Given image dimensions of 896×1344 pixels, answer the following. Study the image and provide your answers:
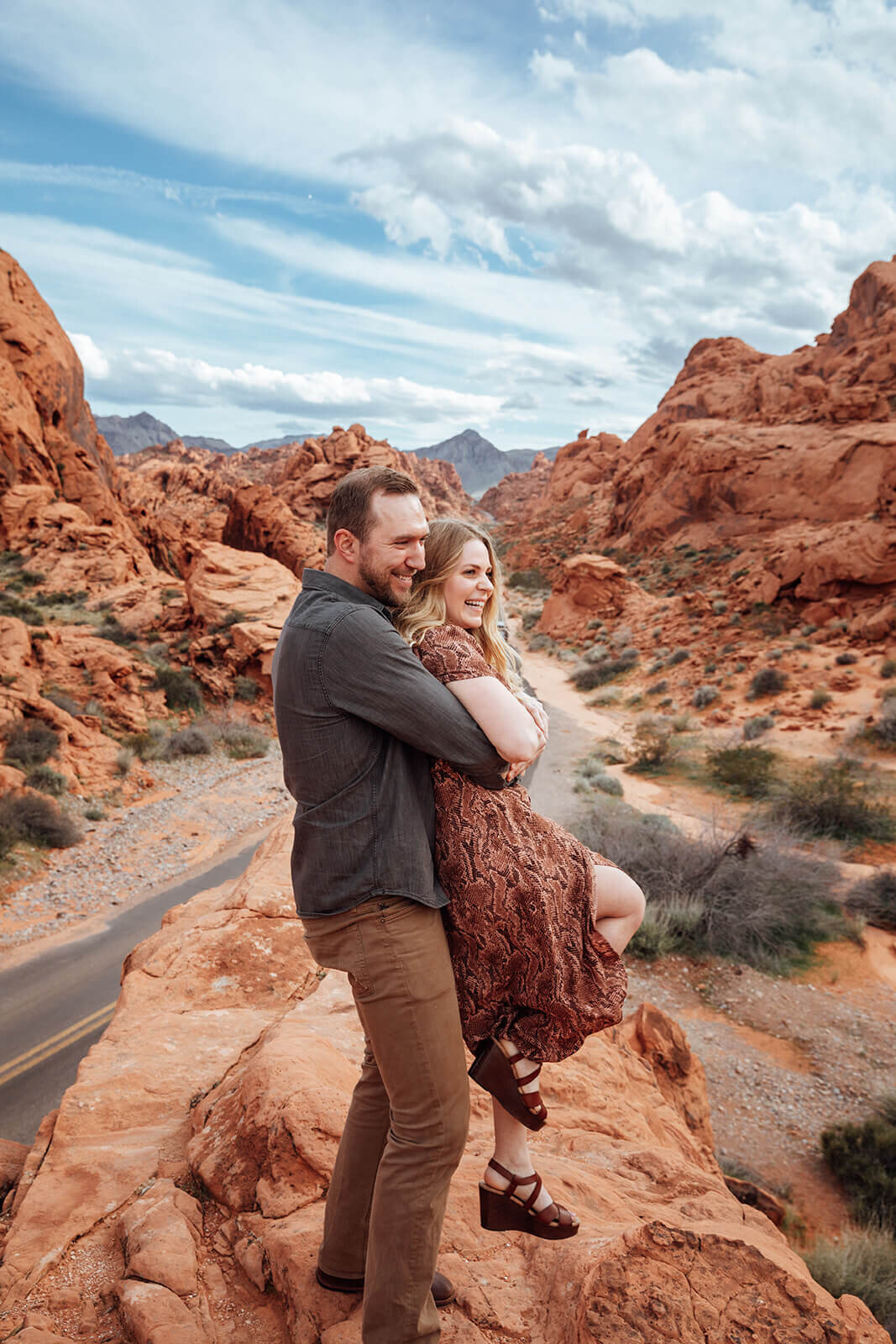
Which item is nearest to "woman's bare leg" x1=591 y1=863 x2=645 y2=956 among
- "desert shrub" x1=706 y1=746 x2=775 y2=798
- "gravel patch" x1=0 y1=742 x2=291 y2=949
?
"gravel patch" x1=0 y1=742 x2=291 y2=949

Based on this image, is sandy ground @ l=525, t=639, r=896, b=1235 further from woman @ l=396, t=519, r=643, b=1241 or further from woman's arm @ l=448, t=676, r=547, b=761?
woman's arm @ l=448, t=676, r=547, b=761

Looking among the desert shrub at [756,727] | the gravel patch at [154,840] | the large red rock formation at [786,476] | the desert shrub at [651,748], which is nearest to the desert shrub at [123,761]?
the gravel patch at [154,840]

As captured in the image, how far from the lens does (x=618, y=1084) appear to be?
3.58m

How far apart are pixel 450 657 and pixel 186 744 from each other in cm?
1618

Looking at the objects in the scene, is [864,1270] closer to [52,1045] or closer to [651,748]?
[52,1045]

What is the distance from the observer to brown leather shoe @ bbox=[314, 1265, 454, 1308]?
81.8 inches

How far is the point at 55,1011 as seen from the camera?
789cm

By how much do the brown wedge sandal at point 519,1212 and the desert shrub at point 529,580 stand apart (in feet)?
147

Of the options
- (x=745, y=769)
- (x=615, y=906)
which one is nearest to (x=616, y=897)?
(x=615, y=906)

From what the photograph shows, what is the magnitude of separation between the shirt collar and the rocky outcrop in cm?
203

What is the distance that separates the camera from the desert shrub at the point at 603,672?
2544cm

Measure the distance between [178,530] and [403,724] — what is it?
36.1 m

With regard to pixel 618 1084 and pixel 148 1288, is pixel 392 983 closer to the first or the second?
pixel 148 1288

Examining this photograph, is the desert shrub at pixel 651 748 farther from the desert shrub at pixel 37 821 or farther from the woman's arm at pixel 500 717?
the woman's arm at pixel 500 717
